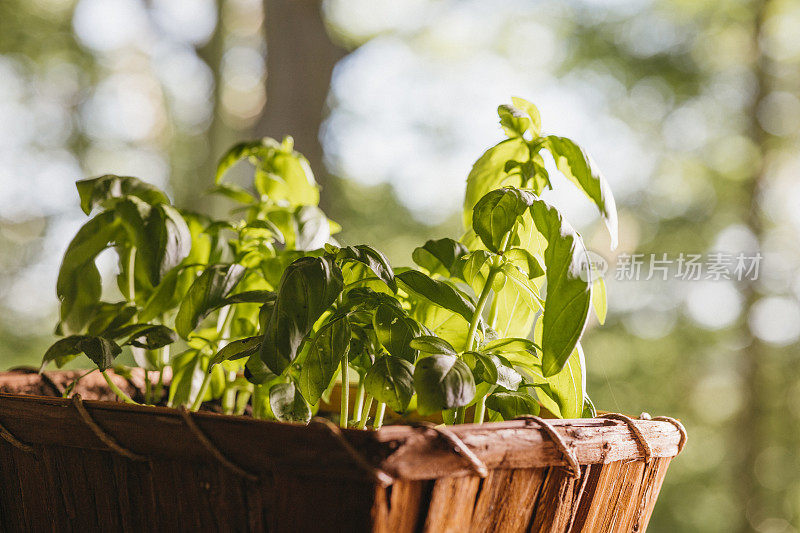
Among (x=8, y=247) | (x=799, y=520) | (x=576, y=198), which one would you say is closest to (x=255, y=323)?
(x=576, y=198)

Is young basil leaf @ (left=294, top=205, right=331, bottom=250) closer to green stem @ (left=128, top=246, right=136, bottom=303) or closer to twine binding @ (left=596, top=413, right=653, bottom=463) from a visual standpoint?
green stem @ (left=128, top=246, right=136, bottom=303)

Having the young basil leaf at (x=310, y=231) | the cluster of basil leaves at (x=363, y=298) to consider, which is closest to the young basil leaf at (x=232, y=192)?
the cluster of basil leaves at (x=363, y=298)

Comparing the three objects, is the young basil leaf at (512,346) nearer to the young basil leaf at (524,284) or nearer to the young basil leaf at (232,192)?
the young basil leaf at (524,284)

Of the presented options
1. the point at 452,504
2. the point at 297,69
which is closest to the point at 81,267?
the point at 452,504

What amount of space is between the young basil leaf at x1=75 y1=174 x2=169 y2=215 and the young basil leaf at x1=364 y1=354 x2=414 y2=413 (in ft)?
1.21

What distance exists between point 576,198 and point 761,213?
66 centimetres

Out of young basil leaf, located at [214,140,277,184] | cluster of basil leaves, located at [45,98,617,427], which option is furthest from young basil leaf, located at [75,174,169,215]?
young basil leaf, located at [214,140,277,184]

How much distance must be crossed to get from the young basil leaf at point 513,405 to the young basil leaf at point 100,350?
1.10ft

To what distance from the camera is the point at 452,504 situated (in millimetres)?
400

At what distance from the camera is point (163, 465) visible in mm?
436

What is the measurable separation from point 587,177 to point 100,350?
45 centimetres

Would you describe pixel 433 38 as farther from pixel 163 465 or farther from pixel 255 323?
pixel 163 465

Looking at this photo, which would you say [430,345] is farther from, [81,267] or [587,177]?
[81,267]

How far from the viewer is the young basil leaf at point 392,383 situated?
0.43 m
